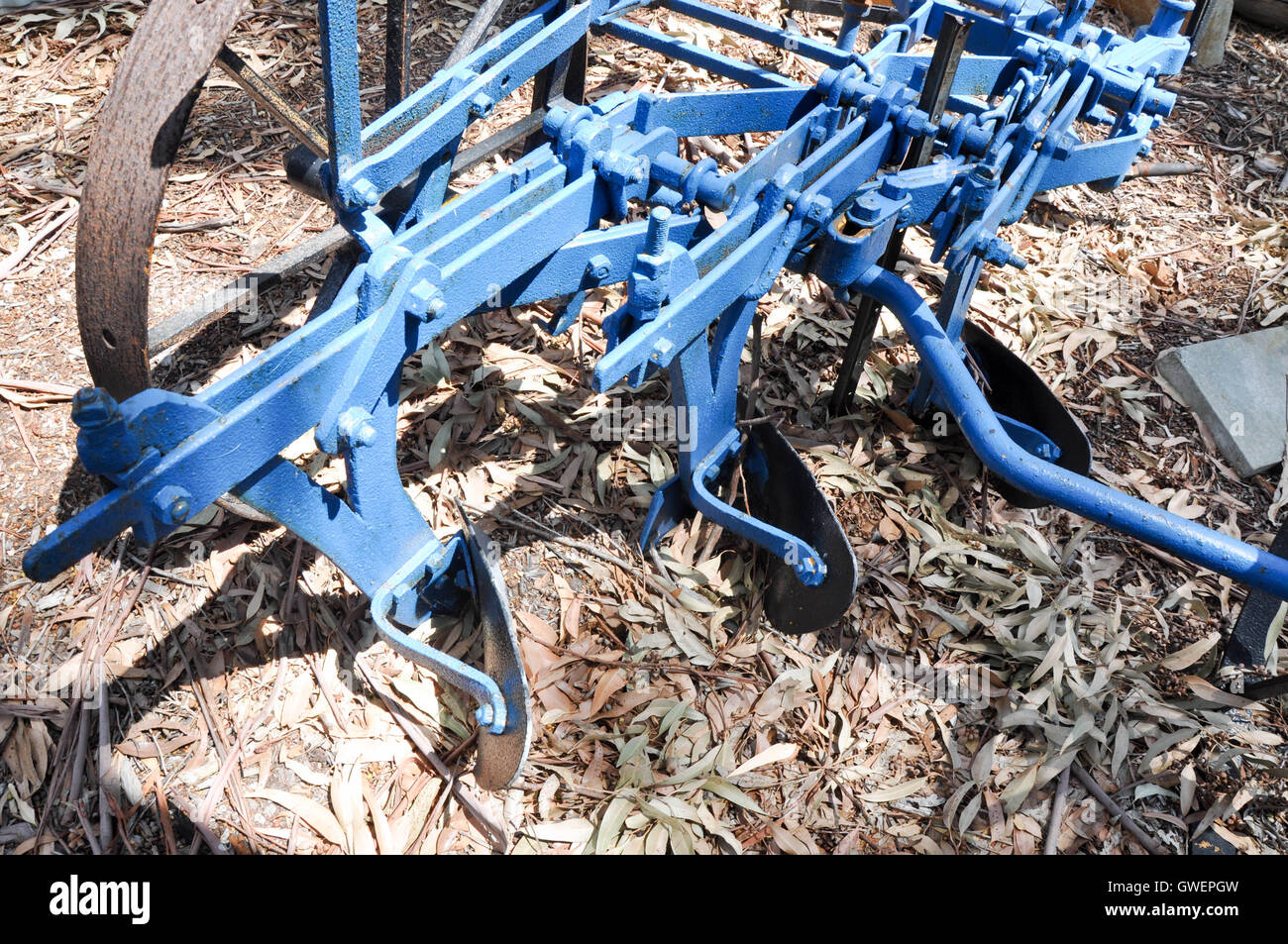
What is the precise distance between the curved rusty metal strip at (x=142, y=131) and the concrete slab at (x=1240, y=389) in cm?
374

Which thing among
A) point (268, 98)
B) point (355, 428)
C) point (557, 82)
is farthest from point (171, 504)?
point (557, 82)

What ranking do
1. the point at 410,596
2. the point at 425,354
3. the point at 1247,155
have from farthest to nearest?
the point at 1247,155
the point at 425,354
the point at 410,596

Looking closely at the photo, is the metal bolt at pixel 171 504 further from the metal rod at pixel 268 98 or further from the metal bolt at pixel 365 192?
the metal rod at pixel 268 98

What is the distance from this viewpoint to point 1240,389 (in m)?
3.96

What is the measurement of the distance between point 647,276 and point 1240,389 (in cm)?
296

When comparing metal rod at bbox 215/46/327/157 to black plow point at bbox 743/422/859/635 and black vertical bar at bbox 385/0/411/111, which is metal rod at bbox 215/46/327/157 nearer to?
black vertical bar at bbox 385/0/411/111

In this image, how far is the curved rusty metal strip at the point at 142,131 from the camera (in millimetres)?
2133

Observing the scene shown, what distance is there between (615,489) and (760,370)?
910mm

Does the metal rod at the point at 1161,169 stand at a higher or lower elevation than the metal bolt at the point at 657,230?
lower

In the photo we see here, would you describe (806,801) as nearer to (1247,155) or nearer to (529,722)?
(529,722)

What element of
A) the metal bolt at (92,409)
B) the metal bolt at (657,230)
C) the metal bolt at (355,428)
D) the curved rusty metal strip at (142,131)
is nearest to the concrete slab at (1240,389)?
the metal bolt at (657,230)

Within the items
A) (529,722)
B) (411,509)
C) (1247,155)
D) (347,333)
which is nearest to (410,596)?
(411,509)

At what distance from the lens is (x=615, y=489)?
136 inches

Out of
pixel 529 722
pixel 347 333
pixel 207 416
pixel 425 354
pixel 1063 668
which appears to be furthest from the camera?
pixel 425 354
